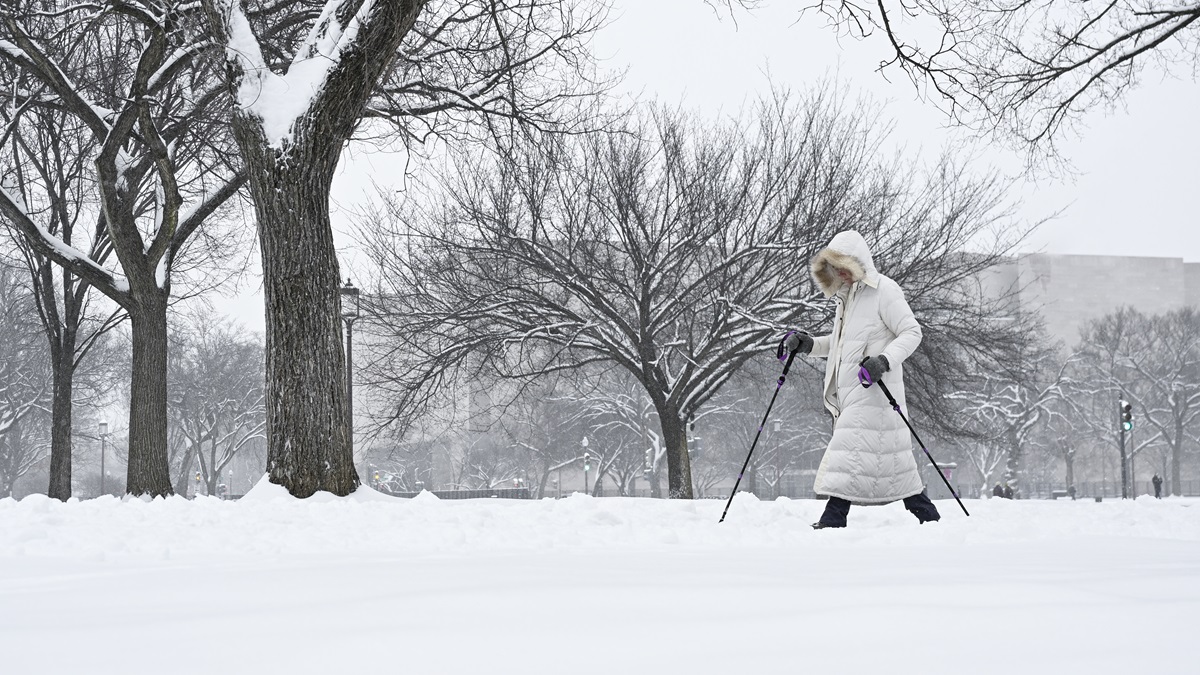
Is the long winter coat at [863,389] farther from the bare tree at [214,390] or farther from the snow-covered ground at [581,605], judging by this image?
the bare tree at [214,390]

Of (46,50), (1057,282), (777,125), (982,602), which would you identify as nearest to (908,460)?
(982,602)

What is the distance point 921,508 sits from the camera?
6129 millimetres

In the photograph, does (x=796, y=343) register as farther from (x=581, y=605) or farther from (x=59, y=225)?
(x=59, y=225)

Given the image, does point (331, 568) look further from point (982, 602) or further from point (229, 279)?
point (229, 279)

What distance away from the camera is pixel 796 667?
1911mm

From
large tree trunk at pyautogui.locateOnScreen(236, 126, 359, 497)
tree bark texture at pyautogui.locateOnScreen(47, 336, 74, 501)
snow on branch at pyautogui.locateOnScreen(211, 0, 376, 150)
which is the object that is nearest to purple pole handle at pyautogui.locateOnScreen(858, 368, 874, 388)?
large tree trunk at pyautogui.locateOnScreen(236, 126, 359, 497)

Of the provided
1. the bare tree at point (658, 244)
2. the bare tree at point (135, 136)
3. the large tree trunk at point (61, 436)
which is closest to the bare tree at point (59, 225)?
the large tree trunk at point (61, 436)

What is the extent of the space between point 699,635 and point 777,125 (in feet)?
54.0

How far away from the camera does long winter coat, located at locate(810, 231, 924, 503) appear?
20.0ft

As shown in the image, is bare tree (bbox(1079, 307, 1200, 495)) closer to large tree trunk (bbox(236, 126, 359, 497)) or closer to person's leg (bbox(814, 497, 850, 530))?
person's leg (bbox(814, 497, 850, 530))

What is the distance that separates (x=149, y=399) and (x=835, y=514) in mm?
10170

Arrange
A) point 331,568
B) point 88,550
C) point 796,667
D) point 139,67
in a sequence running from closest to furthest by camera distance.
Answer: point 796,667
point 331,568
point 88,550
point 139,67

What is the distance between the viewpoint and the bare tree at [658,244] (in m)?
16.8

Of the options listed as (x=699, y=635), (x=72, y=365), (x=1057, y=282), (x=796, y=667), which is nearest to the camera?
(x=796, y=667)
